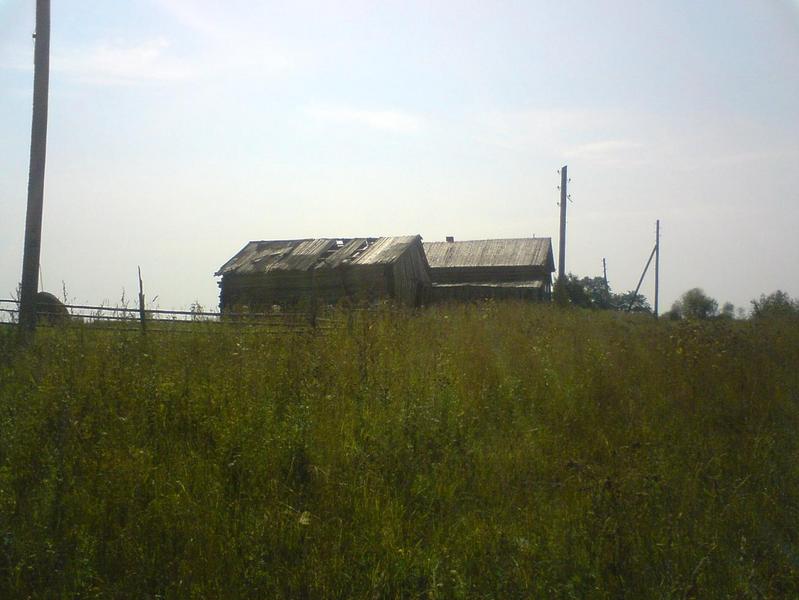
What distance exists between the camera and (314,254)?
82.5 feet

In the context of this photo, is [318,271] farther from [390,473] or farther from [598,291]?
[598,291]

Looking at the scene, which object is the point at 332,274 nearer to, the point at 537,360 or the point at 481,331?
the point at 481,331

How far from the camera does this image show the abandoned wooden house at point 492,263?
1334 inches

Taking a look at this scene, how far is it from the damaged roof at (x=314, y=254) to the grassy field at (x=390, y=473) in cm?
1606

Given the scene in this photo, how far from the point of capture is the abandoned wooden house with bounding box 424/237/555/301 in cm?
3389

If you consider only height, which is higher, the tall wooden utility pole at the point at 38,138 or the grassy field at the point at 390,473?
the tall wooden utility pole at the point at 38,138

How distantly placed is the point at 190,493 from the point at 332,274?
64.1ft

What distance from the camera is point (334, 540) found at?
4.41 meters

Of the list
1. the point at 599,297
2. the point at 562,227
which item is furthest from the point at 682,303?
the point at 599,297

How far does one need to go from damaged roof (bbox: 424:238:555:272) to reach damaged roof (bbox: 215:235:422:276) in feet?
27.2

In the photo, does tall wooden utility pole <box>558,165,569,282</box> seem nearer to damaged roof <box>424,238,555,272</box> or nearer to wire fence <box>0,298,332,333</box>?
damaged roof <box>424,238,555,272</box>

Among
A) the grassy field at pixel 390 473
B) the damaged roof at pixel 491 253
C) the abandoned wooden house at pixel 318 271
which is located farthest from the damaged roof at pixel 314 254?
the grassy field at pixel 390 473

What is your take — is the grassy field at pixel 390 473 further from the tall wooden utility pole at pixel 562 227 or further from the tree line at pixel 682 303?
the tall wooden utility pole at pixel 562 227

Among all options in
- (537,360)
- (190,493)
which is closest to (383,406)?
(190,493)
